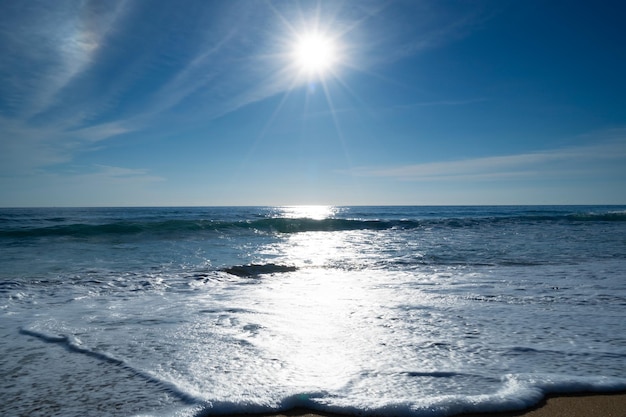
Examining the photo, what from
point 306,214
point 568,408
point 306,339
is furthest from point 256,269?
point 306,214

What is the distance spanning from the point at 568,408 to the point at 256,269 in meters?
6.67

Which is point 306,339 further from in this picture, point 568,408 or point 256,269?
point 256,269

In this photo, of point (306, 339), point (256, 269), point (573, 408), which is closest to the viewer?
point (573, 408)

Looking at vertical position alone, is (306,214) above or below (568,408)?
below

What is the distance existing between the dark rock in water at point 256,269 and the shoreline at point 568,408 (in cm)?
558

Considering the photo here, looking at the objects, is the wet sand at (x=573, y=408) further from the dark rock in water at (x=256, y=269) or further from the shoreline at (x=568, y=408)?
the dark rock in water at (x=256, y=269)

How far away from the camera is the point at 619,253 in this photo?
1091cm

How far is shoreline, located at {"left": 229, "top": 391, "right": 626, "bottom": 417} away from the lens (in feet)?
8.17

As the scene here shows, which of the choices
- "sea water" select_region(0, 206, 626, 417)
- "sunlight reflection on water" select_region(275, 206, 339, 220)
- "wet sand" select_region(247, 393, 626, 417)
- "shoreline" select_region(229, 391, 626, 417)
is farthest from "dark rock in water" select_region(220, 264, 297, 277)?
"sunlight reflection on water" select_region(275, 206, 339, 220)

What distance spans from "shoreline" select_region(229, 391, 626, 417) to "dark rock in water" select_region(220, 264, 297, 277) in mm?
5577

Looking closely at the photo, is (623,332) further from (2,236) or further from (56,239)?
(2,236)

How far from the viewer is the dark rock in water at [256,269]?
26.9ft

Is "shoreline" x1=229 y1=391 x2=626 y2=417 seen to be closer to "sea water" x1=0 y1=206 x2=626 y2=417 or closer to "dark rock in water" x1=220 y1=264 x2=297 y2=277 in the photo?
"sea water" x1=0 y1=206 x2=626 y2=417

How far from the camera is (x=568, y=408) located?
2.57m
